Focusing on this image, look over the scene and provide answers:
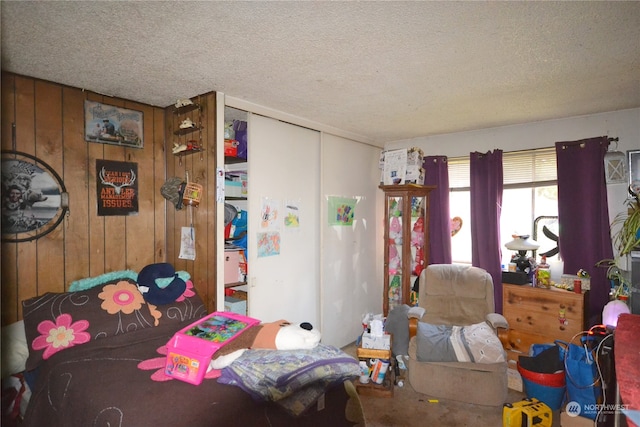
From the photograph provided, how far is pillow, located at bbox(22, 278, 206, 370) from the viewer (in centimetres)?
202

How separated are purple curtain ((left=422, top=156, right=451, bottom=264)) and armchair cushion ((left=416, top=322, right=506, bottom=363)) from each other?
1.18 metres

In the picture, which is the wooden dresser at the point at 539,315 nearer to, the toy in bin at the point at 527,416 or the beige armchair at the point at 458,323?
the beige armchair at the point at 458,323

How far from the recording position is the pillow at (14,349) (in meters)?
2.02

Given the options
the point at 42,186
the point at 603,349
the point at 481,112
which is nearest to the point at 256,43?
the point at 42,186

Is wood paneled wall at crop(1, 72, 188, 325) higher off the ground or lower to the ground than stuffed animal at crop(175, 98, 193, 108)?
lower

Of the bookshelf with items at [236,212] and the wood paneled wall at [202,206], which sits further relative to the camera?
the bookshelf with items at [236,212]

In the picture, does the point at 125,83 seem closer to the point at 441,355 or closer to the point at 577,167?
the point at 441,355

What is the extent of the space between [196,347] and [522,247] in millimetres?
2928

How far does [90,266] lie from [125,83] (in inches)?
52.2

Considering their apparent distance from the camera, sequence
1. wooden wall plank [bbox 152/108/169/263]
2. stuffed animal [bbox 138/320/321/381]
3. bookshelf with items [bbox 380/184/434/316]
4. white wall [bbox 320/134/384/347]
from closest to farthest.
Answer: stuffed animal [bbox 138/320/321/381] < wooden wall plank [bbox 152/108/169/263] < white wall [bbox 320/134/384/347] < bookshelf with items [bbox 380/184/434/316]

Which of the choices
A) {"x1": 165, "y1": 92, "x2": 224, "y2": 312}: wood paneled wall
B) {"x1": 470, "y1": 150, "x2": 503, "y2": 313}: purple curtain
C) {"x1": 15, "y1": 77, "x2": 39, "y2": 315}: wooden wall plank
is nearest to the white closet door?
{"x1": 165, "y1": 92, "x2": 224, "y2": 312}: wood paneled wall

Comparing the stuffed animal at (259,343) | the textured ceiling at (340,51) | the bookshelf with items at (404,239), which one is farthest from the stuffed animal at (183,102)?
the bookshelf with items at (404,239)

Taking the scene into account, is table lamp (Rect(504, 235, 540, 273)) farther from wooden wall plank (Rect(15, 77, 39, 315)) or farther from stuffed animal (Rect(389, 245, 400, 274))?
wooden wall plank (Rect(15, 77, 39, 315))

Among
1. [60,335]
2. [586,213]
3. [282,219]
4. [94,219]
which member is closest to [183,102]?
[94,219]
